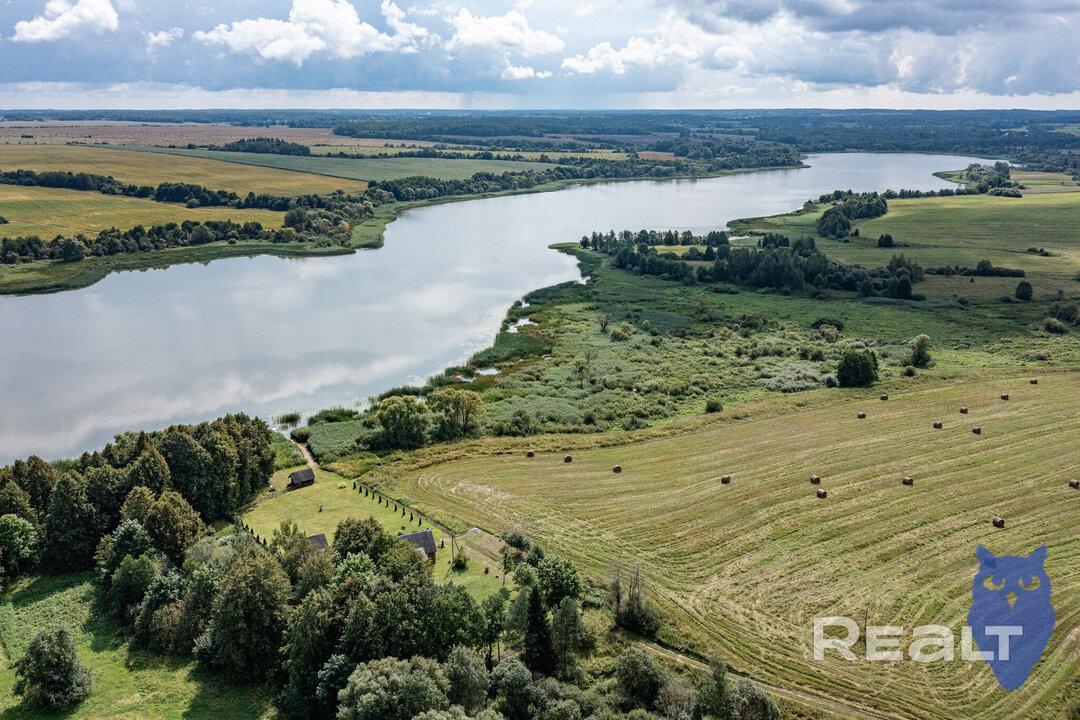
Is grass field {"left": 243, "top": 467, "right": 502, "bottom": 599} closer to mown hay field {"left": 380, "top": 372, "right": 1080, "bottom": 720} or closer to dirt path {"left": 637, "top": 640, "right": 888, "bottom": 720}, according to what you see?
mown hay field {"left": 380, "top": 372, "right": 1080, "bottom": 720}

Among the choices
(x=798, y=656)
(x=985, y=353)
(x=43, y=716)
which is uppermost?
(x=985, y=353)

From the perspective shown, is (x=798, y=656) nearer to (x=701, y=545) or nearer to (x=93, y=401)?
(x=701, y=545)

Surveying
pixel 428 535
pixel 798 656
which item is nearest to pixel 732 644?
pixel 798 656

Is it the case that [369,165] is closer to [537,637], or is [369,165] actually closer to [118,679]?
[118,679]

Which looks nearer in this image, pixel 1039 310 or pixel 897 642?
pixel 897 642

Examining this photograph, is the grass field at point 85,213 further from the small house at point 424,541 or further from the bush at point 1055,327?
the bush at point 1055,327

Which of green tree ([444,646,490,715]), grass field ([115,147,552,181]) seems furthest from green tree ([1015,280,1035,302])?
grass field ([115,147,552,181])
